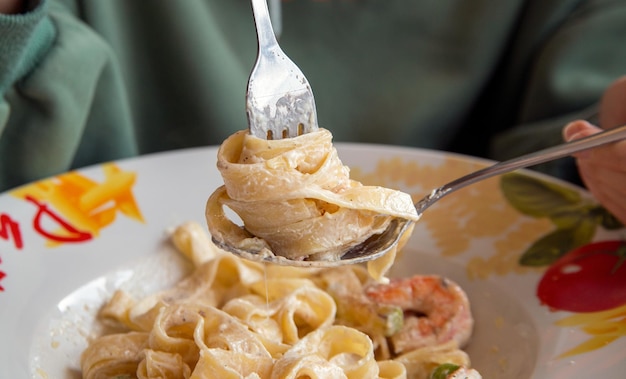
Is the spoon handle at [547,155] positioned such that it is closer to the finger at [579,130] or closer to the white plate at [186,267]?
the finger at [579,130]

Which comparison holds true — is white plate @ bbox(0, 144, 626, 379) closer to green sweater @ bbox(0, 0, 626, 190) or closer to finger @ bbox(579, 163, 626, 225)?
finger @ bbox(579, 163, 626, 225)

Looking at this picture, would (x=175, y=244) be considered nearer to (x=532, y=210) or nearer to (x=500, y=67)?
(x=532, y=210)

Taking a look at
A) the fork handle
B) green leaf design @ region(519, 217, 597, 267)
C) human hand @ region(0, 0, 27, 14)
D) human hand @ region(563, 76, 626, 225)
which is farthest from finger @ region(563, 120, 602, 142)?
human hand @ region(0, 0, 27, 14)

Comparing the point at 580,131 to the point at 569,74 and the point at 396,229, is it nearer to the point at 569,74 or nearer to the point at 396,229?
the point at 396,229

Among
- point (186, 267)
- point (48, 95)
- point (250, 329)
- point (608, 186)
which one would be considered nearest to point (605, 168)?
point (608, 186)

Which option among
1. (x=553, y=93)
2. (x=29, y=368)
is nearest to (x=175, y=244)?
(x=29, y=368)

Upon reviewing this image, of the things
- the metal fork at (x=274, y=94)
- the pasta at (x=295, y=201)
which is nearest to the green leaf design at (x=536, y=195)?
the pasta at (x=295, y=201)
